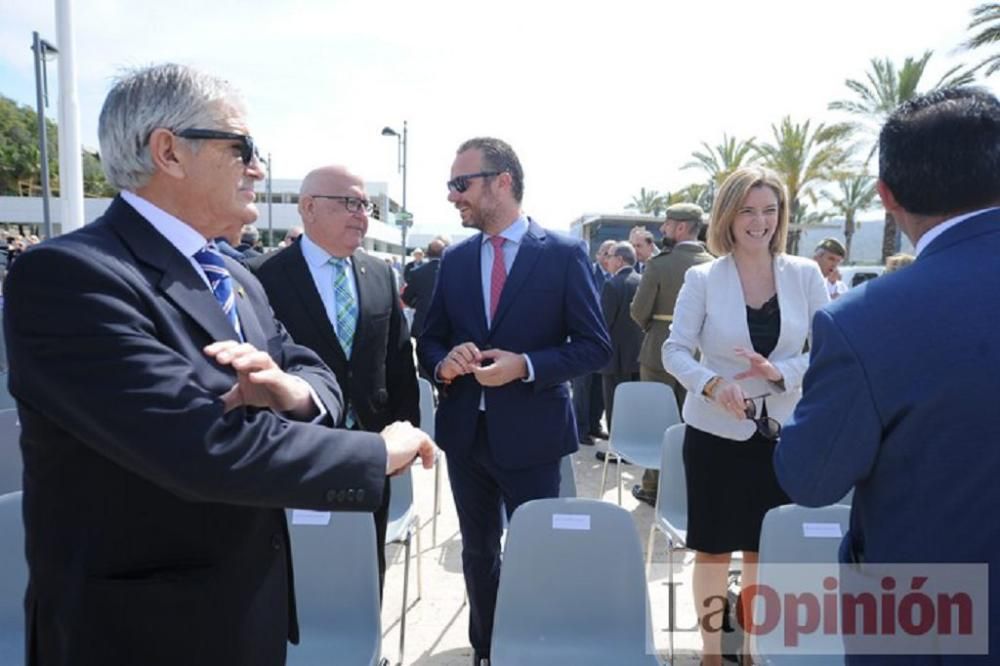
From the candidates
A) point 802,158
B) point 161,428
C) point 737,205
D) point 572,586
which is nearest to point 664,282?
point 737,205

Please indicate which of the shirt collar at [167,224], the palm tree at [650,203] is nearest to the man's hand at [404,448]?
the shirt collar at [167,224]

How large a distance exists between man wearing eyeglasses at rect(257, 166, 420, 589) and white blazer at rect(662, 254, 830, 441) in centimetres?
119

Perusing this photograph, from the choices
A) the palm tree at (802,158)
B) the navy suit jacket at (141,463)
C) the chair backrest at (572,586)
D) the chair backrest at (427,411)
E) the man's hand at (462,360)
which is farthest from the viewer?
the palm tree at (802,158)

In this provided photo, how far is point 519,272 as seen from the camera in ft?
8.55

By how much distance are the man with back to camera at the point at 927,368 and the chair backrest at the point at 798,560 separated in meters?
1.07

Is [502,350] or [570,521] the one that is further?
[502,350]

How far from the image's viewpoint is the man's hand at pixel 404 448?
4.14ft

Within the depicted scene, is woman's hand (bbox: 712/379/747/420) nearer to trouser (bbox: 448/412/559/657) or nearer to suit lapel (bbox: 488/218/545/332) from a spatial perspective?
trouser (bbox: 448/412/559/657)

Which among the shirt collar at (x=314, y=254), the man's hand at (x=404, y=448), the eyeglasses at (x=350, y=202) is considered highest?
the eyeglasses at (x=350, y=202)

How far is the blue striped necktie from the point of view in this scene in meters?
1.36

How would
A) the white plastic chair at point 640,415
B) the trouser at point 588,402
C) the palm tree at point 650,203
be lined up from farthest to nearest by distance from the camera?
the palm tree at point 650,203, the trouser at point 588,402, the white plastic chair at point 640,415

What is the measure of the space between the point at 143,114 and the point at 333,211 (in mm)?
1523

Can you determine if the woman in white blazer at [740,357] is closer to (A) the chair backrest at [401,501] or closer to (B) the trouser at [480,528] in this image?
(B) the trouser at [480,528]

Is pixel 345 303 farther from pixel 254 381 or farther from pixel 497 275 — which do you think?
pixel 254 381
